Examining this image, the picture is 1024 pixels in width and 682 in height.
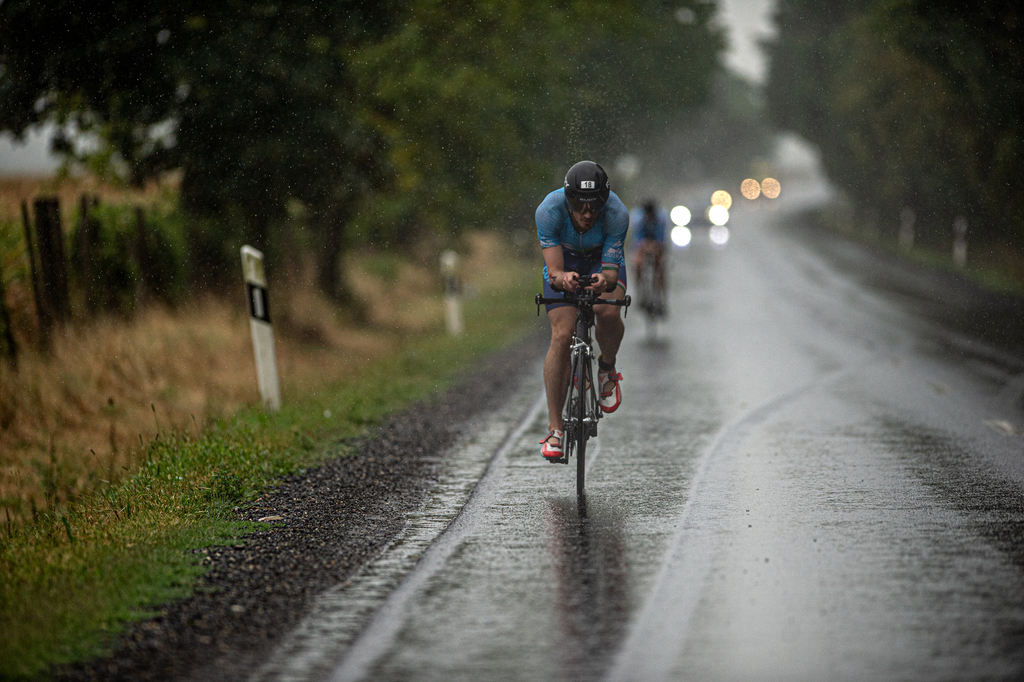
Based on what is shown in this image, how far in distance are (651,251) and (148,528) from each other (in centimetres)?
1156

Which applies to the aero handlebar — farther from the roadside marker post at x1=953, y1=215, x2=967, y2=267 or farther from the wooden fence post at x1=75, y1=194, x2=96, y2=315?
the roadside marker post at x1=953, y1=215, x2=967, y2=267

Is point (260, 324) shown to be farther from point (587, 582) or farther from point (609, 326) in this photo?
point (587, 582)

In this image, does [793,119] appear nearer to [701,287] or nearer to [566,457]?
[701,287]

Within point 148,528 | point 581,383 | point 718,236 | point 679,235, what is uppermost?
point 679,235

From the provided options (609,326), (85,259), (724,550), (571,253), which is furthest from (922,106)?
(724,550)

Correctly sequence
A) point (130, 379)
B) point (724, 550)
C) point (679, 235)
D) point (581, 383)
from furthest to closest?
point (679, 235) < point (130, 379) < point (581, 383) < point (724, 550)

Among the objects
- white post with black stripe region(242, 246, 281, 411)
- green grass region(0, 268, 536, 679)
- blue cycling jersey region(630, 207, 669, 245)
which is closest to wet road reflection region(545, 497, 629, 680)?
green grass region(0, 268, 536, 679)

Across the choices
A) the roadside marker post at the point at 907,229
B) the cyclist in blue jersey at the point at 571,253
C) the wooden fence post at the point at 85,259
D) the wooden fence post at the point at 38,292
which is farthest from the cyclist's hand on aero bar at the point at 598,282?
the roadside marker post at the point at 907,229

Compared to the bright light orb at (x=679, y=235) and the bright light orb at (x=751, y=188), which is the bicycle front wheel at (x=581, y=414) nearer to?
the bright light orb at (x=679, y=235)

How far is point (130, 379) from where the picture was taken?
12.2 metres

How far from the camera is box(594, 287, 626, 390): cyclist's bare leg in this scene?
748 centimetres

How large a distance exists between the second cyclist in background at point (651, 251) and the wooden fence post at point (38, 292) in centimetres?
818

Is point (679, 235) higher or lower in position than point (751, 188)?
lower

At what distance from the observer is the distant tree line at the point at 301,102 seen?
44.6 ft
